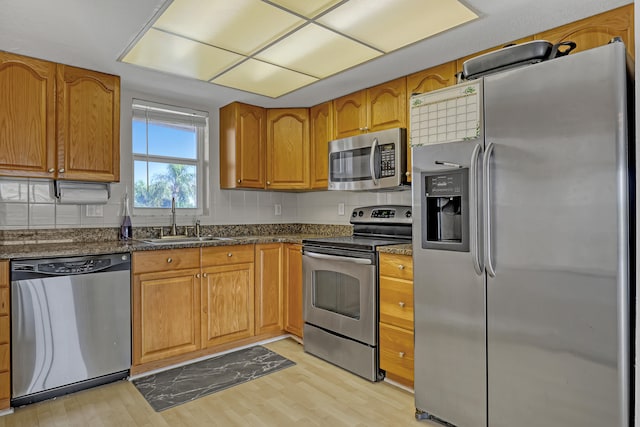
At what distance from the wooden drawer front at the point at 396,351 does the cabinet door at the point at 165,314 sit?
1386mm

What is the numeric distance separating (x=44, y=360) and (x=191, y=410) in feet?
2.98

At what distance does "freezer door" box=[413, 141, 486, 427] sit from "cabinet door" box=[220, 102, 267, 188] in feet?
6.12

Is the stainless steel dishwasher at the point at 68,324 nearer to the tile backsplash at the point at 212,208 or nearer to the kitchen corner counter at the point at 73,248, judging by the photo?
the kitchen corner counter at the point at 73,248

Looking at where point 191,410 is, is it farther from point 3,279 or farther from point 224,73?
point 224,73

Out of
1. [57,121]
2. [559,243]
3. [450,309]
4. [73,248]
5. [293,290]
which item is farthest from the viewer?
[293,290]

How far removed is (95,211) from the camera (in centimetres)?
295

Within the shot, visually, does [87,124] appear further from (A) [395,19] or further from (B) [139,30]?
(A) [395,19]

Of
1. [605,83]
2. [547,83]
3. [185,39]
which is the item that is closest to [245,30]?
[185,39]

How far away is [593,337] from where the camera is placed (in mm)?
1451

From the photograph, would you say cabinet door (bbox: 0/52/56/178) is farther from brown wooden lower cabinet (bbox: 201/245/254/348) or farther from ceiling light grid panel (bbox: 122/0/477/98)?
brown wooden lower cabinet (bbox: 201/245/254/348)

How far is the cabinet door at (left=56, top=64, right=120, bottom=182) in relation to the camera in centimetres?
258

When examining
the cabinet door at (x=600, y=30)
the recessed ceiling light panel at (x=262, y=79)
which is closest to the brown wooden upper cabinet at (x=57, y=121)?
the recessed ceiling light panel at (x=262, y=79)

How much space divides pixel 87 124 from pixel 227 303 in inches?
65.0

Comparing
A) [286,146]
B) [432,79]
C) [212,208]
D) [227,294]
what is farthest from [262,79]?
[227,294]
